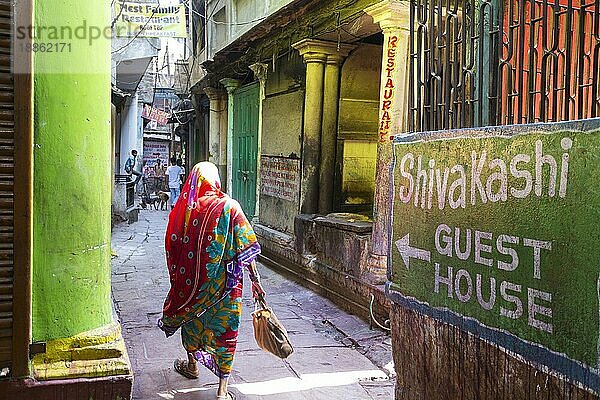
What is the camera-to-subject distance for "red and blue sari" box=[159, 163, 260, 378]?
15.0ft

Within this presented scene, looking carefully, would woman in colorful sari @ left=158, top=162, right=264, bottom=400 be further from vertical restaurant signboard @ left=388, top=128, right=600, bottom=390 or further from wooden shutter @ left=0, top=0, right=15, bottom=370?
wooden shutter @ left=0, top=0, right=15, bottom=370

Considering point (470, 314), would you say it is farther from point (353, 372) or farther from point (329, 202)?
point (329, 202)

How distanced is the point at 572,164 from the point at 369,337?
4272 mm

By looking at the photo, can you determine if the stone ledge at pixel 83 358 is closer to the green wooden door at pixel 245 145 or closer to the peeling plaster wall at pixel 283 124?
the peeling plaster wall at pixel 283 124

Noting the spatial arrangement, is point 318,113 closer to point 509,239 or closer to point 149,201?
point 509,239

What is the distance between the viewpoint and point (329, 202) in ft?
31.8

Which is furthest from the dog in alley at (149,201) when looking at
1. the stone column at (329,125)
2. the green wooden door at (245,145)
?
the stone column at (329,125)

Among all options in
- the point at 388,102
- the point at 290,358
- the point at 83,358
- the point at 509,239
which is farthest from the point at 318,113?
the point at 509,239

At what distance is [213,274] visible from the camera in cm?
457

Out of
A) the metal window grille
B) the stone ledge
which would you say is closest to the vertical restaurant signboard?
the metal window grille

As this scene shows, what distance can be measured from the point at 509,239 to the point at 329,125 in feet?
22.7

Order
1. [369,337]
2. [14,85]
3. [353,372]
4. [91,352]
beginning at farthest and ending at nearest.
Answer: [369,337], [353,372], [91,352], [14,85]

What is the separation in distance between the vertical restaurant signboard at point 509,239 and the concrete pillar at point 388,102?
3.31 meters

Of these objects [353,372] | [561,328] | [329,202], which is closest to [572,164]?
[561,328]
